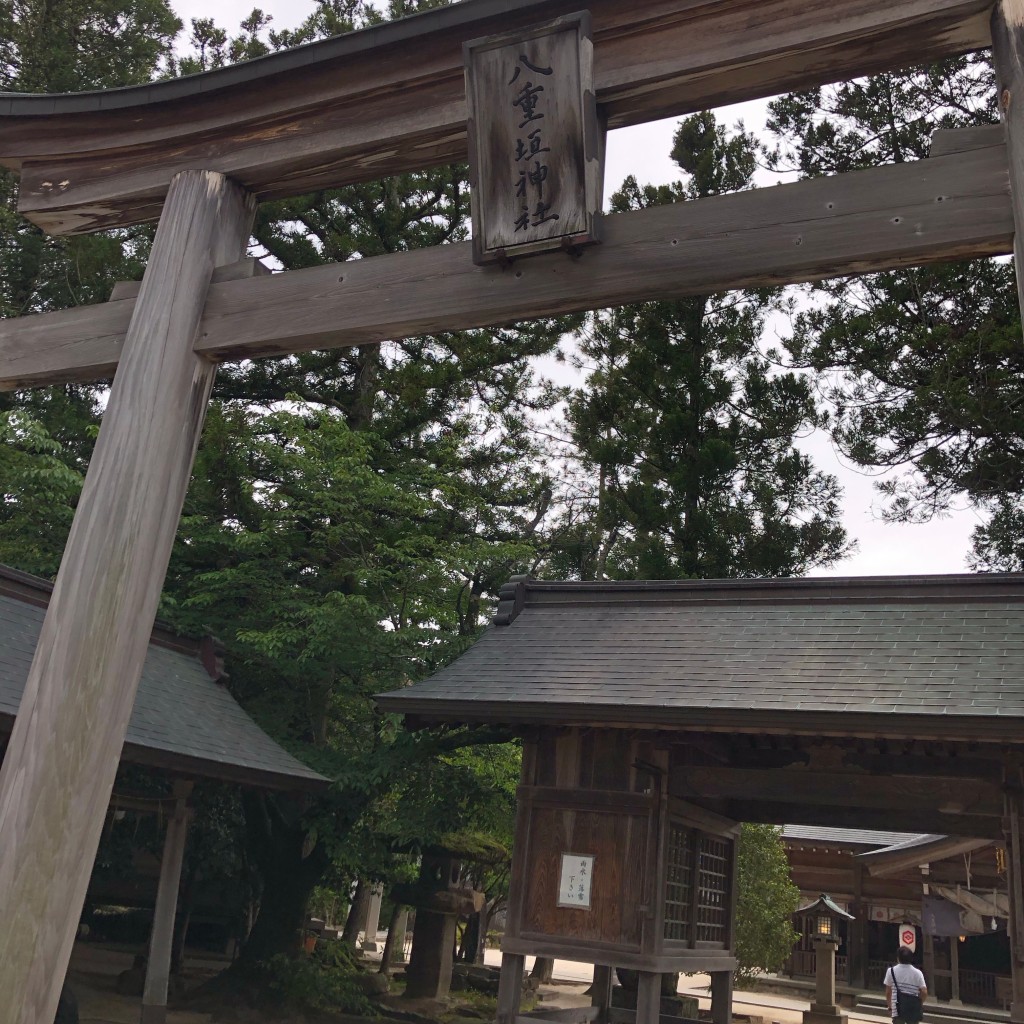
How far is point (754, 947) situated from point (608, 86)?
1349cm

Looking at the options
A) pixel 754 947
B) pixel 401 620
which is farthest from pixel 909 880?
pixel 401 620

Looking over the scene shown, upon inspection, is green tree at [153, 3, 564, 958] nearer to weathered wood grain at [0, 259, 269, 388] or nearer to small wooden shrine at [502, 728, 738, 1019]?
small wooden shrine at [502, 728, 738, 1019]

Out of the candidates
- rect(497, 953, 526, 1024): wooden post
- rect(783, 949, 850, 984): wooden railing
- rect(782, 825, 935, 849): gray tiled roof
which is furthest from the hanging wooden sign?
rect(783, 949, 850, 984): wooden railing

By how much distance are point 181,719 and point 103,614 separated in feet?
22.0

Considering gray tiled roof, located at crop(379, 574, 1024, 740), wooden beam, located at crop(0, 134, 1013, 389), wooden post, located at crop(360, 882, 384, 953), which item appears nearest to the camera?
wooden beam, located at crop(0, 134, 1013, 389)

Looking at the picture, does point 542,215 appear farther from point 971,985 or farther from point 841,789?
point 971,985

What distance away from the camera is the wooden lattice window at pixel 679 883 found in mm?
8695

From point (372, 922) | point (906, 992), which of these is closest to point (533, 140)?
point (906, 992)

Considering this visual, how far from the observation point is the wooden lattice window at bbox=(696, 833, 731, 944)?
965 cm

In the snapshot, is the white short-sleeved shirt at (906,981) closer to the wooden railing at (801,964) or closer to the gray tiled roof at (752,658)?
the gray tiled roof at (752,658)

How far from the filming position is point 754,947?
1412cm

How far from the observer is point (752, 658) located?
9070 millimetres

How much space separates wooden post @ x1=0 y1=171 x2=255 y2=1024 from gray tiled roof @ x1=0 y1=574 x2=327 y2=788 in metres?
4.27

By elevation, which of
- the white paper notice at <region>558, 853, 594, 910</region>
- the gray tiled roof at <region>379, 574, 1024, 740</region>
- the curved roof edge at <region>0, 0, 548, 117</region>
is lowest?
Answer: the white paper notice at <region>558, 853, 594, 910</region>
